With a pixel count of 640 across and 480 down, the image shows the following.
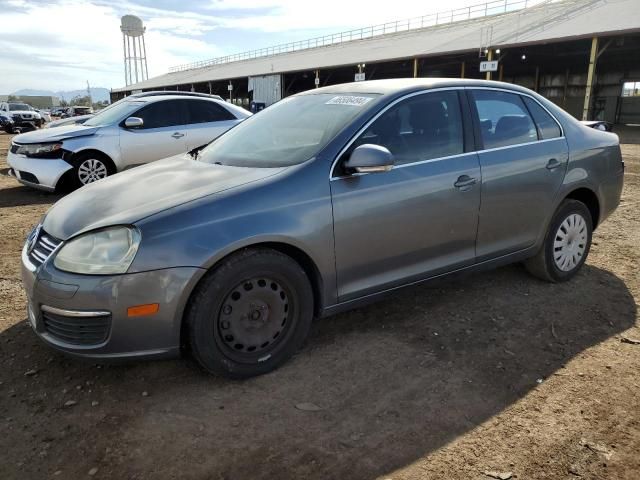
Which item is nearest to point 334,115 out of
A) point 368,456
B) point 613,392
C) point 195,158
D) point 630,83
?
point 195,158

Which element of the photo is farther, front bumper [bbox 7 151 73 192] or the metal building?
the metal building

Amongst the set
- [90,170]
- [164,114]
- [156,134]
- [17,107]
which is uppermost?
[17,107]

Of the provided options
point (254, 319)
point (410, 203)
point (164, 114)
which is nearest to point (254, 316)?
point (254, 319)

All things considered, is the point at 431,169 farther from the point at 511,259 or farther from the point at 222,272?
the point at 222,272

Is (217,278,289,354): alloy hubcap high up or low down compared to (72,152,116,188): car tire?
down

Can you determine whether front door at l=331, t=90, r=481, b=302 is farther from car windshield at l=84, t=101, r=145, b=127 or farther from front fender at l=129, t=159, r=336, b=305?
car windshield at l=84, t=101, r=145, b=127

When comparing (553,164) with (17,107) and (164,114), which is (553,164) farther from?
(17,107)

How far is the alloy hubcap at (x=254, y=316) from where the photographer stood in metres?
2.71

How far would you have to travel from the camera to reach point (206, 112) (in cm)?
860

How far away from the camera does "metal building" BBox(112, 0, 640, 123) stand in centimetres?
2341

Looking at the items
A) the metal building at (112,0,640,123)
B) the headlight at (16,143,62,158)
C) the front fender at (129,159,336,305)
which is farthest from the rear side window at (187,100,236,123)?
the metal building at (112,0,640,123)

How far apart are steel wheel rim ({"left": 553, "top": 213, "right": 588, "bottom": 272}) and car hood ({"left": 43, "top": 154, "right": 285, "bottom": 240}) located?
2.56 m

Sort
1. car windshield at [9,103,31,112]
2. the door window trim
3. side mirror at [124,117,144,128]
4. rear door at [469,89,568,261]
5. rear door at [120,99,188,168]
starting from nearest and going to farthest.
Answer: the door window trim → rear door at [469,89,568,261] → side mirror at [124,117,144,128] → rear door at [120,99,188,168] → car windshield at [9,103,31,112]

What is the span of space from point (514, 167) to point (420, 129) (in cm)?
84
